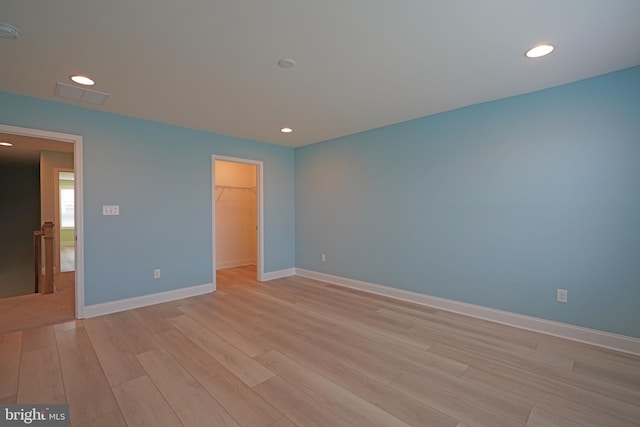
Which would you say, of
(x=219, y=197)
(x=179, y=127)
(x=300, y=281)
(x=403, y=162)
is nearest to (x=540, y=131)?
(x=403, y=162)

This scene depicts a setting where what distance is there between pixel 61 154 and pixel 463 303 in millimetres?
7303

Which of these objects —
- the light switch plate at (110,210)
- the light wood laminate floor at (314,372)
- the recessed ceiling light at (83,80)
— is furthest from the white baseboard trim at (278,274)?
the recessed ceiling light at (83,80)

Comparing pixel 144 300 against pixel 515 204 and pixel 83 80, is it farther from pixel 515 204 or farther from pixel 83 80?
pixel 515 204

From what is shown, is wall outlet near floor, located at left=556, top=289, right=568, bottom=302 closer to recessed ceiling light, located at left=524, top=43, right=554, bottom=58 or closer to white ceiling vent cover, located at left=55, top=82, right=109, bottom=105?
recessed ceiling light, located at left=524, top=43, right=554, bottom=58

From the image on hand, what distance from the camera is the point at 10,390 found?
1.96 metres

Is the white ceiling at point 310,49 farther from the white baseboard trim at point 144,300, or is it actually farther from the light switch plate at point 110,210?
the white baseboard trim at point 144,300

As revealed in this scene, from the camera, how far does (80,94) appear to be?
292 centimetres

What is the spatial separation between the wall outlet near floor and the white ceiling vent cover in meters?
4.99

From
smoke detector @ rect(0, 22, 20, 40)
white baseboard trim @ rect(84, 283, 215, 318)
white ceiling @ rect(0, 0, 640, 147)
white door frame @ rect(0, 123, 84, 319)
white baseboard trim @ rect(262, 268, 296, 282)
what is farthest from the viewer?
white baseboard trim @ rect(262, 268, 296, 282)

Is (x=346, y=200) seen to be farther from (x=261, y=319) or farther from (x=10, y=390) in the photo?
(x=10, y=390)

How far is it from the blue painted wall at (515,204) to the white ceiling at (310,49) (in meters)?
0.35

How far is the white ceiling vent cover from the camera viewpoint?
278cm

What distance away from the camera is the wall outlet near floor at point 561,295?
2770mm

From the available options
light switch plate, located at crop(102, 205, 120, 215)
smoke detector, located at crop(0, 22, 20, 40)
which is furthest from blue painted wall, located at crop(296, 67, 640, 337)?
smoke detector, located at crop(0, 22, 20, 40)
